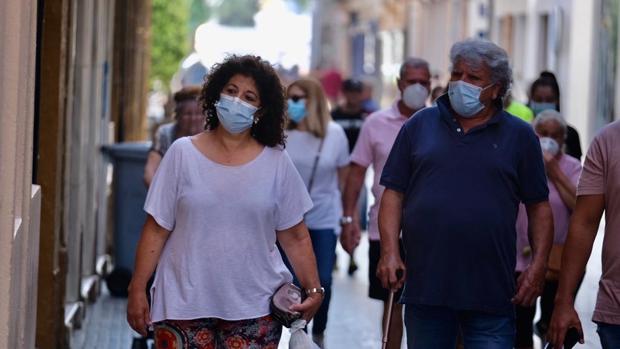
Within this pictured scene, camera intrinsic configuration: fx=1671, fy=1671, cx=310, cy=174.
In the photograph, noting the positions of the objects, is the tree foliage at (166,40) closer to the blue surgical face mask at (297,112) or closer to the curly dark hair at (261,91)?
the blue surgical face mask at (297,112)

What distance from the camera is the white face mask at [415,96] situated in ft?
31.0

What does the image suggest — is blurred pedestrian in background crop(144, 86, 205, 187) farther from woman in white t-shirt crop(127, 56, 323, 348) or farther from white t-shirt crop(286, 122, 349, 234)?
woman in white t-shirt crop(127, 56, 323, 348)

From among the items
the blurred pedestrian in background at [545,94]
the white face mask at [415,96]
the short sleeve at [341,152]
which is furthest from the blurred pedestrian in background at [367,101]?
the white face mask at [415,96]

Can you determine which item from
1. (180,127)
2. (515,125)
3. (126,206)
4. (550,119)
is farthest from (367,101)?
(515,125)

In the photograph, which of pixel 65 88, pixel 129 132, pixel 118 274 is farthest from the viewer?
pixel 129 132

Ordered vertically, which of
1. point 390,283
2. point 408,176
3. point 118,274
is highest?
point 408,176

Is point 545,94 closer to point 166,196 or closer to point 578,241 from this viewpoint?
point 578,241

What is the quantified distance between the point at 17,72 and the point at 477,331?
210 centimetres

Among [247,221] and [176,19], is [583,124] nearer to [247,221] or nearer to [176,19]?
[176,19]

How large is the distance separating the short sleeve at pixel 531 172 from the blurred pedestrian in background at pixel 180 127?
10.0ft

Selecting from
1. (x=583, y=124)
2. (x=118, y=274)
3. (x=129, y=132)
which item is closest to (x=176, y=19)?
(x=583, y=124)

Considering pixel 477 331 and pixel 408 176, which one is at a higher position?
pixel 408 176

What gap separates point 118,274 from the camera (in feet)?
43.4

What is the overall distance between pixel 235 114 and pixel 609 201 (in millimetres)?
1453
